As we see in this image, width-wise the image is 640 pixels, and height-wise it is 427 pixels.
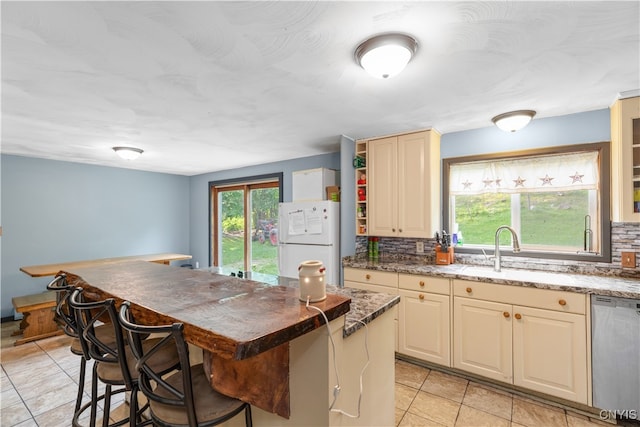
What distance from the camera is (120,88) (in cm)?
203

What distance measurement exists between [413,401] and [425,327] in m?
0.63

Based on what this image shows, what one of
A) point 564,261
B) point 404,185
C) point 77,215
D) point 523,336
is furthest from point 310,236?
point 77,215

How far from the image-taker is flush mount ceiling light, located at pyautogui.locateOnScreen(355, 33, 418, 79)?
4.80ft

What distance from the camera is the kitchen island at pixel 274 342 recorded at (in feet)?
2.84

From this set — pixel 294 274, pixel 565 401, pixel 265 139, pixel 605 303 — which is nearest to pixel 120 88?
pixel 265 139

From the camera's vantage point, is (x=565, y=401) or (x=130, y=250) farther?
(x=130, y=250)

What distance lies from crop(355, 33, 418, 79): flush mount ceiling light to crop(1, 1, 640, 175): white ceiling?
48 millimetres

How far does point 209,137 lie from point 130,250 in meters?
3.16

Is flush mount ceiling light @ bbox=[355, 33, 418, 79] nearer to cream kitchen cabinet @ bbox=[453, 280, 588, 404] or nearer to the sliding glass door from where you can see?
cream kitchen cabinet @ bbox=[453, 280, 588, 404]

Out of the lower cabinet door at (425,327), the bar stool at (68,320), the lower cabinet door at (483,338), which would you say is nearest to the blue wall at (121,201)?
the lower cabinet door at (425,327)

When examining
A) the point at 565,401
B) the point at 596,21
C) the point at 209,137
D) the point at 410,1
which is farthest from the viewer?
the point at 209,137

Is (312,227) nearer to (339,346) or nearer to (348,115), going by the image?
(348,115)

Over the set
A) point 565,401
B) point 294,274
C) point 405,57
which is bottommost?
point 565,401

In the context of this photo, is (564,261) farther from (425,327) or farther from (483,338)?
(425,327)
